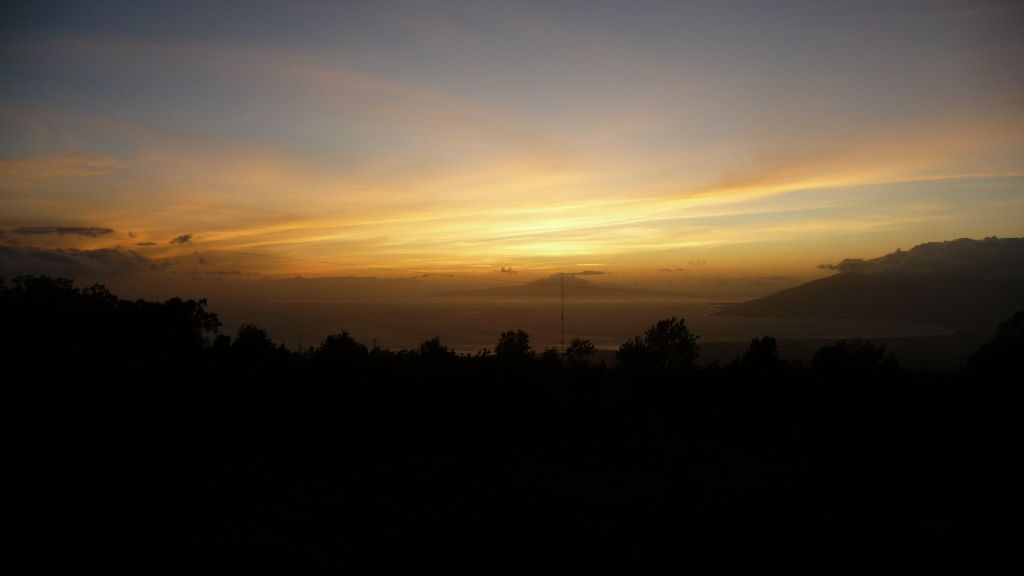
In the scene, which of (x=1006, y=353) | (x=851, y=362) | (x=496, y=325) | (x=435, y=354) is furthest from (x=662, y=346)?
(x=496, y=325)

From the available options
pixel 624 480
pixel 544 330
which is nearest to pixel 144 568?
pixel 624 480

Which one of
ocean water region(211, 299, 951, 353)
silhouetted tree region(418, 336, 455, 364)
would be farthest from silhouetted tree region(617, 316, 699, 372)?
ocean water region(211, 299, 951, 353)

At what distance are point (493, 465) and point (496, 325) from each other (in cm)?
10814

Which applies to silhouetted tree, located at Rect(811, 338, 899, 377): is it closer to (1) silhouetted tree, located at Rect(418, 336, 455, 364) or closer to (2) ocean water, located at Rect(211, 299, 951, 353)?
(1) silhouetted tree, located at Rect(418, 336, 455, 364)

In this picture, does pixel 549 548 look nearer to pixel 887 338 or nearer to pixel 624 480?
pixel 624 480

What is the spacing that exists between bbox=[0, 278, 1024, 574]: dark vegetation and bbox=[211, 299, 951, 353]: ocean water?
5790 cm

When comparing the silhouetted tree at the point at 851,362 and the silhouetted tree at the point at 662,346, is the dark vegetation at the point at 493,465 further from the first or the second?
the silhouetted tree at the point at 662,346

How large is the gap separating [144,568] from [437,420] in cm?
977

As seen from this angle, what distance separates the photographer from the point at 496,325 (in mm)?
122438

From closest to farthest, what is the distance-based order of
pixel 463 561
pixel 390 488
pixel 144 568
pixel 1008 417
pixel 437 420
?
1. pixel 144 568
2. pixel 463 561
3. pixel 390 488
4. pixel 1008 417
5. pixel 437 420

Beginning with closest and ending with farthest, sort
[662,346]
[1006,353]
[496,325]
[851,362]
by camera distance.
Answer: [1006,353]
[851,362]
[662,346]
[496,325]

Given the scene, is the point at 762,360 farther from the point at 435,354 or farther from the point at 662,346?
the point at 662,346

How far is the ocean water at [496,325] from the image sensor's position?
89.6 m

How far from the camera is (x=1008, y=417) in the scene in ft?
50.7
